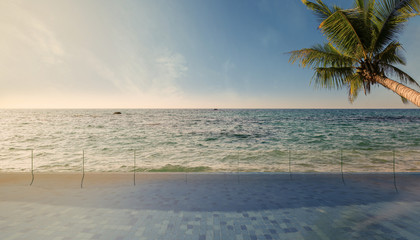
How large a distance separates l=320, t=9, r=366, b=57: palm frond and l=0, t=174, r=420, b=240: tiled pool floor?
318 cm

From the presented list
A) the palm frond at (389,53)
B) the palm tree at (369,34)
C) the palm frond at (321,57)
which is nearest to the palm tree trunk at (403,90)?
the palm tree at (369,34)

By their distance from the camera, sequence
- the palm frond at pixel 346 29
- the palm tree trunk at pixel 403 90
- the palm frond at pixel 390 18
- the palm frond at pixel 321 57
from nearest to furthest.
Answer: the palm tree trunk at pixel 403 90, the palm frond at pixel 390 18, the palm frond at pixel 346 29, the palm frond at pixel 321 57

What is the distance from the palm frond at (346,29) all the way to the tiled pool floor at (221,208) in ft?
10.4

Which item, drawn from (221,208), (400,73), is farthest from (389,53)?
(221,208)

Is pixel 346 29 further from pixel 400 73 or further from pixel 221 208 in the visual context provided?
pixel 221 208

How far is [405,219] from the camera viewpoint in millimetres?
3264

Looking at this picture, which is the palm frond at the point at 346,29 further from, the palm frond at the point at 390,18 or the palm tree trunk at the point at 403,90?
the palm tree trunk at the point at 403,90

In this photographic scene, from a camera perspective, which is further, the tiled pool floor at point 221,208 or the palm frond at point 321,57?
the palm frond at point 321,57

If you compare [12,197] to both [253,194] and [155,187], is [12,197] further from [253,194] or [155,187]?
[253,194]

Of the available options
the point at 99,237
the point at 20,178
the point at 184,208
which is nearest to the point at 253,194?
the point at 184,208

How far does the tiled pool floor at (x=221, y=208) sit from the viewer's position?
2959mm

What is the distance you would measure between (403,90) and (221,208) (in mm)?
4269

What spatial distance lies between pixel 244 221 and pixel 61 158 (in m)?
10.9

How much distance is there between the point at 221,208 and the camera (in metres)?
3.73
